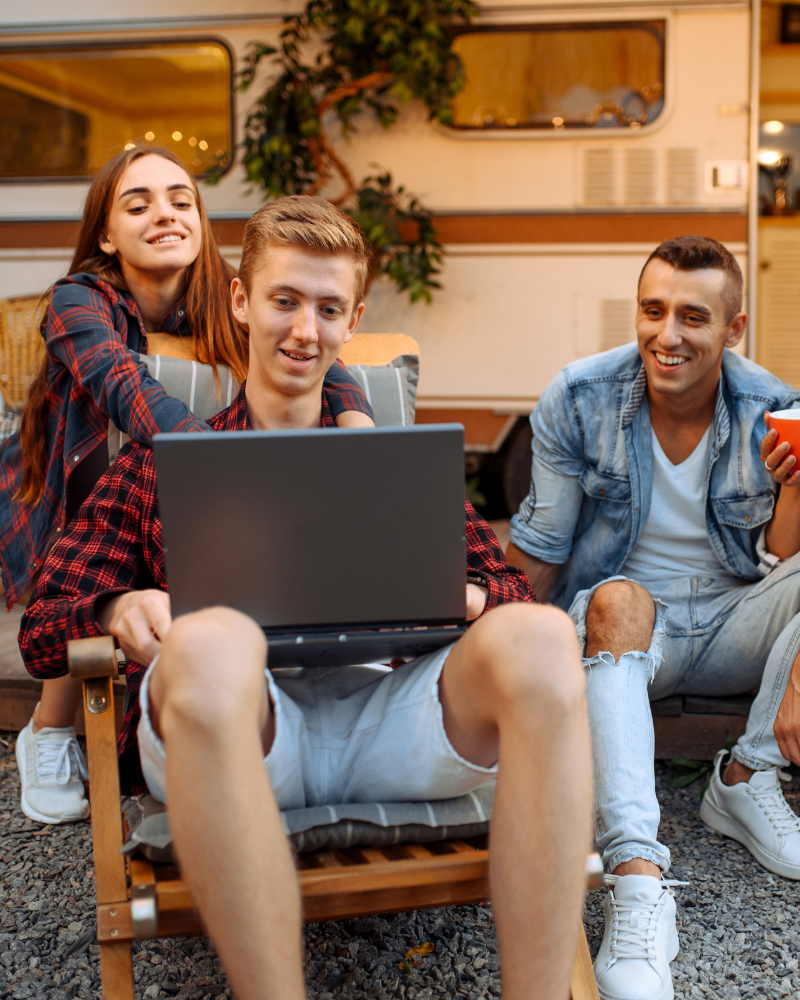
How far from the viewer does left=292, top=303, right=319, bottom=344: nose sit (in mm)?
1679

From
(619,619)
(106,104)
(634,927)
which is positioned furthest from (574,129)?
(634,927)

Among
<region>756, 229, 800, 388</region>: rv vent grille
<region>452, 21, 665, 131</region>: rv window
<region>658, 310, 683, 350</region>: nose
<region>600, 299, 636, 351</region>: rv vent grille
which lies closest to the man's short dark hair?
<region>658, 310, 683, 350</region>: nose

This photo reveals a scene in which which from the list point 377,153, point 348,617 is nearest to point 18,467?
point 348,617

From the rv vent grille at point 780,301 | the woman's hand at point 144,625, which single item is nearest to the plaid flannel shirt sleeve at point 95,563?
the woman's hand at point 144,625

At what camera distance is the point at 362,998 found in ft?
5.39

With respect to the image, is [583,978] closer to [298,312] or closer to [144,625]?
[144,625]

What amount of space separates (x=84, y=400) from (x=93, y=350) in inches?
8.7

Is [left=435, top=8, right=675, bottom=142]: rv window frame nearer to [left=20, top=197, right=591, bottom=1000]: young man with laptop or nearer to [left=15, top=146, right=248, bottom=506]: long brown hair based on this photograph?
[left=15, top=146, right=248, bottom=506]: long brown hair

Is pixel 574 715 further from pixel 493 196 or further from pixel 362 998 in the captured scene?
pixel 493 196

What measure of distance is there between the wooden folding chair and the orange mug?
1.01 meters

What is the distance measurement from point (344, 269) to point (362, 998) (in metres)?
1.29

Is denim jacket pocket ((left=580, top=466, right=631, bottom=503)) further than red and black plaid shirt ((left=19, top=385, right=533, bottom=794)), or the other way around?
denim jacket pocket ((left=580, top=466, right=631, bottom=503))

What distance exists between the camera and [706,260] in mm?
2174

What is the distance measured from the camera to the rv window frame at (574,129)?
405cm
